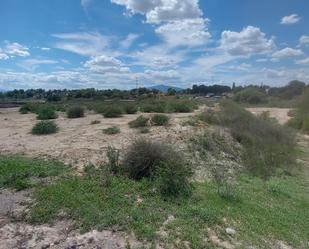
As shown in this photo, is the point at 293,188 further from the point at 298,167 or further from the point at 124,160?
the point at 124,160

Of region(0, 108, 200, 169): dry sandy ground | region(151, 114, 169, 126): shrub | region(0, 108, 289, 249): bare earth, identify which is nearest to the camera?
region(0, 108, 289, 249): bare earth

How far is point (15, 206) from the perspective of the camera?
7.16 m

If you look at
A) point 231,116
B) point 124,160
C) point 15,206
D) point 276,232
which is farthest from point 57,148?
point 231,116

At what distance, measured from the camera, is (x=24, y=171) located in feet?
30.9

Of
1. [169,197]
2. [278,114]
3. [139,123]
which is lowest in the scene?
[278,114]

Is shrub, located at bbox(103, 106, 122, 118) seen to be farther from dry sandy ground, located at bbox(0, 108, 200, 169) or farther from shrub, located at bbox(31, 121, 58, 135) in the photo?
shrub, located at bbox(31, 121, 58, 135)

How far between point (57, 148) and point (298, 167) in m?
10.8

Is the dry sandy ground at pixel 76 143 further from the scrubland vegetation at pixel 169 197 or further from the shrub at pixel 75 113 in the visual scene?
the shrub at pixel 75 113

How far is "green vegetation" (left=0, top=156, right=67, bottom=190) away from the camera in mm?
8539

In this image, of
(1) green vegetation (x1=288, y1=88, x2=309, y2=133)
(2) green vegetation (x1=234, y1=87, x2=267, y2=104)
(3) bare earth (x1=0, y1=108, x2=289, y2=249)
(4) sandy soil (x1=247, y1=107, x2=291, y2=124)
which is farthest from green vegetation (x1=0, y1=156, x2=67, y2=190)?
(2) green vegetation (x1=234, y1=87, x2=267, y2=104)

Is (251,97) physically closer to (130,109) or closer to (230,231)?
(130,109)

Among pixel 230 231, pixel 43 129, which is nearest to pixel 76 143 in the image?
pixel 43 129

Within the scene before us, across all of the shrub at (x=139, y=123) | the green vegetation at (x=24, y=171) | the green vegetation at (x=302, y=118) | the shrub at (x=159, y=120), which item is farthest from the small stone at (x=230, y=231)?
the green vegetation at (x=302, y=118)

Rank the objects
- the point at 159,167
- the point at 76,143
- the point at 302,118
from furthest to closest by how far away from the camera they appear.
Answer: the point at 302,118
the point at 76,143
the point at 159,167
